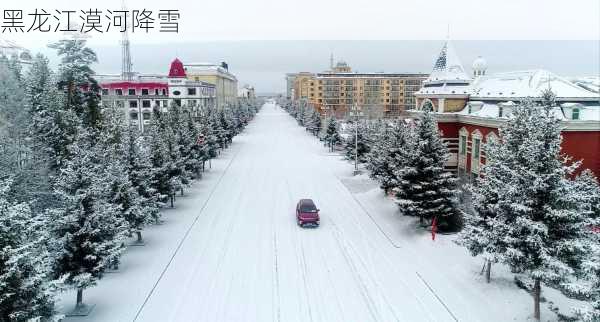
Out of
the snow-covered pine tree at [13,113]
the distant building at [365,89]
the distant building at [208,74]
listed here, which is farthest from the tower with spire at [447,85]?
the distant building at [365,89]

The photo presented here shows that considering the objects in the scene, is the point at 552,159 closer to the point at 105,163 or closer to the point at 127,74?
the point at 105,163

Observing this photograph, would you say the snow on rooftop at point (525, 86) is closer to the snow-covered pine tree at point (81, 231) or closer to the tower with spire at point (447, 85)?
the tower with spire at point (447, 85)

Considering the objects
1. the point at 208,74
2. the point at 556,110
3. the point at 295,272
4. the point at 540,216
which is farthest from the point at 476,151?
the point at 208,74

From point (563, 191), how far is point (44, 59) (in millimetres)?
40968

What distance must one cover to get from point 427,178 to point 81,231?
1623cm

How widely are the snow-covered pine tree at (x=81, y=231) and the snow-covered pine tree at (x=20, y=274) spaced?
2907 mm

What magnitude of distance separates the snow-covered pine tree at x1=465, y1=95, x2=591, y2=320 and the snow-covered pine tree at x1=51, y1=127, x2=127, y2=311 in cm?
1356

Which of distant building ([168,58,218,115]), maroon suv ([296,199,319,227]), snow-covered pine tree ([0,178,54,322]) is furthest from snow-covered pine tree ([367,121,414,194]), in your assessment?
distant building ([168,58,218,115])

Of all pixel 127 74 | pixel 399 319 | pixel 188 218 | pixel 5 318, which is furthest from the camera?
pixel 127 74

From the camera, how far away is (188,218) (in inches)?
1078

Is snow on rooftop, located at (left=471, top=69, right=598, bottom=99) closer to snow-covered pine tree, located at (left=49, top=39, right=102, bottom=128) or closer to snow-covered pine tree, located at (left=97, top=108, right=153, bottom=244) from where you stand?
snow-covered pine tree, located at (left=97, top=108, right=153, bottom=244)

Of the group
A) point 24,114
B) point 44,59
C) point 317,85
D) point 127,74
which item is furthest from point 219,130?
point 317,85

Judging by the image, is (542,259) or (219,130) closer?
(542,259)

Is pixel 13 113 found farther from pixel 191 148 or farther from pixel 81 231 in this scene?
pixel 81 231
